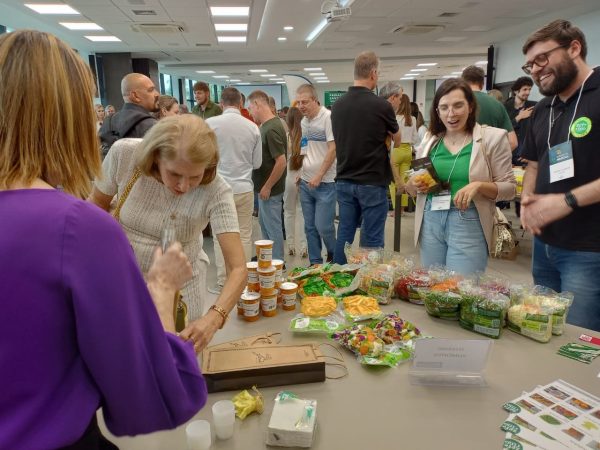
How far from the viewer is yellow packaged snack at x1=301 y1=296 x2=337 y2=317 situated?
154 centimetres

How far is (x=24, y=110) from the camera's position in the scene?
58 centimetres

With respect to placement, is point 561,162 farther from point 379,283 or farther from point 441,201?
point 379,283

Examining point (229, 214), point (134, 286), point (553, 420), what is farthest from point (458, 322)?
point (134, 286)

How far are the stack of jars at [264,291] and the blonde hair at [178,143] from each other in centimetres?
41

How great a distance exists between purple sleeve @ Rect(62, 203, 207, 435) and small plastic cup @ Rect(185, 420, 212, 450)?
29cm

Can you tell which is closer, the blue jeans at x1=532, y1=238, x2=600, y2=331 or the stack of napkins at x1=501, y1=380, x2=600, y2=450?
the stack of napkins at x1=501, y1=380, x2=600, y2=450

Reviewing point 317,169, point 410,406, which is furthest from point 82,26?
point 410,406

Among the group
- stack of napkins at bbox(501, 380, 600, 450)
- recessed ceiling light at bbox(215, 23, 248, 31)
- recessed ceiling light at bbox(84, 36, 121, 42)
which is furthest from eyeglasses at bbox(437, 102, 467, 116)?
recessed ceiling light at bbox(84, 36, 121, 42)

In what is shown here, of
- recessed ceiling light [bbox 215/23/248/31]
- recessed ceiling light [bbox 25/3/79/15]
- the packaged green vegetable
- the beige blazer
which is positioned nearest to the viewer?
the packaged green vegetable

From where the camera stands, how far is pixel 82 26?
7895 millimetres

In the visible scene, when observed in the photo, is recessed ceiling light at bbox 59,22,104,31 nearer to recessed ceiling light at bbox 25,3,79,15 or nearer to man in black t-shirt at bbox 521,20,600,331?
recessed ceiling light at bbox 25,3,79,15

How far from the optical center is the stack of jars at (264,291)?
61.1 inches

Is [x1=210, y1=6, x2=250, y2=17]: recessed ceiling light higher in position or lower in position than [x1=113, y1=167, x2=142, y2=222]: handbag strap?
higher

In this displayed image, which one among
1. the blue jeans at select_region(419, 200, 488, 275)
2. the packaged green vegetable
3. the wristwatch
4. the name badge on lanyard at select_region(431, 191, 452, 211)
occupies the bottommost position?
the packaged green vegetable
